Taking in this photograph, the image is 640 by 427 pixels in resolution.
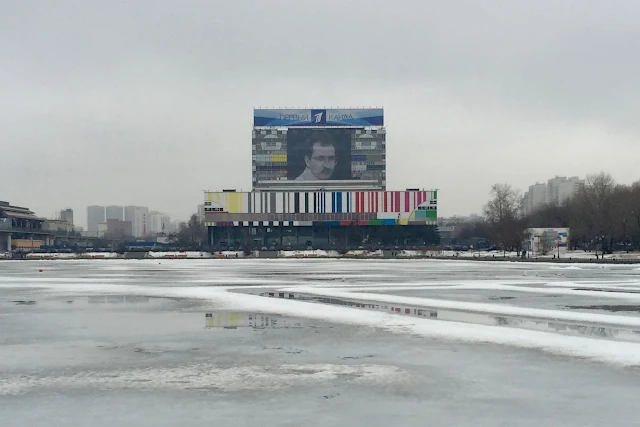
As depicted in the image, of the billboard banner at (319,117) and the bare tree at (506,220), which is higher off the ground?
the billboard banner at (319,117)

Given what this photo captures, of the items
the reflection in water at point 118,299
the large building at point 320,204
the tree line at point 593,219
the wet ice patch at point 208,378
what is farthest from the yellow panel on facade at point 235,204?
the wet ice patch at point 208,378

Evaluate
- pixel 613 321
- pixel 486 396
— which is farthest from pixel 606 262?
pixel 486 396

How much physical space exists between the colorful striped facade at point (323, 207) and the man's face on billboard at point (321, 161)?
668 cm

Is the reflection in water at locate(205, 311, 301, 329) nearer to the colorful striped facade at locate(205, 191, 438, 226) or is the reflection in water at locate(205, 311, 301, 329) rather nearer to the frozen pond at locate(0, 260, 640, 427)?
the frozen pond at locate(0, 260, 640, 427)

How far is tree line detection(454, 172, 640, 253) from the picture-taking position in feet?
313

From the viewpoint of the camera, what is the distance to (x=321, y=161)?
156 metres

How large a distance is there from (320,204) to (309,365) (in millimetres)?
136735

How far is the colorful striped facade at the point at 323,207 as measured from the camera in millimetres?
149875

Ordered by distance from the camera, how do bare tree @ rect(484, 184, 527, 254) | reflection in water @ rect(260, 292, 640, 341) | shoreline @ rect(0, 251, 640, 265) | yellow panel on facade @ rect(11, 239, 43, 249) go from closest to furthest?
1. reflection in water @ rect(260, 292, 640, 341)
2. shoreline @ rect(0, 251, 640, 265)
3. bare tree @ rect(484, 184, 527, 254)
4. yellow panel on facade @ rect(11, 239, 43, 249)

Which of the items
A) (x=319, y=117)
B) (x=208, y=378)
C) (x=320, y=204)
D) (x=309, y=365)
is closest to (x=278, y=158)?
(x=319, y=117)

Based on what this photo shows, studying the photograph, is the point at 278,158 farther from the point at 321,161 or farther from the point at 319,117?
the point at 319,117

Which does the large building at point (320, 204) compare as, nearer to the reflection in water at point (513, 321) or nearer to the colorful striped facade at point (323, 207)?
the colorful striped facade at point (323, 207)

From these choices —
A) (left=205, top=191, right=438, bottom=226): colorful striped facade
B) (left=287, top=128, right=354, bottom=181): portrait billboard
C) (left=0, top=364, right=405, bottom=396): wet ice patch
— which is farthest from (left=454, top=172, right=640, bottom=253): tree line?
(left=0, top=364, right=405, bottom=396): wet ice patch

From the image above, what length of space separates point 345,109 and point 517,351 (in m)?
146
